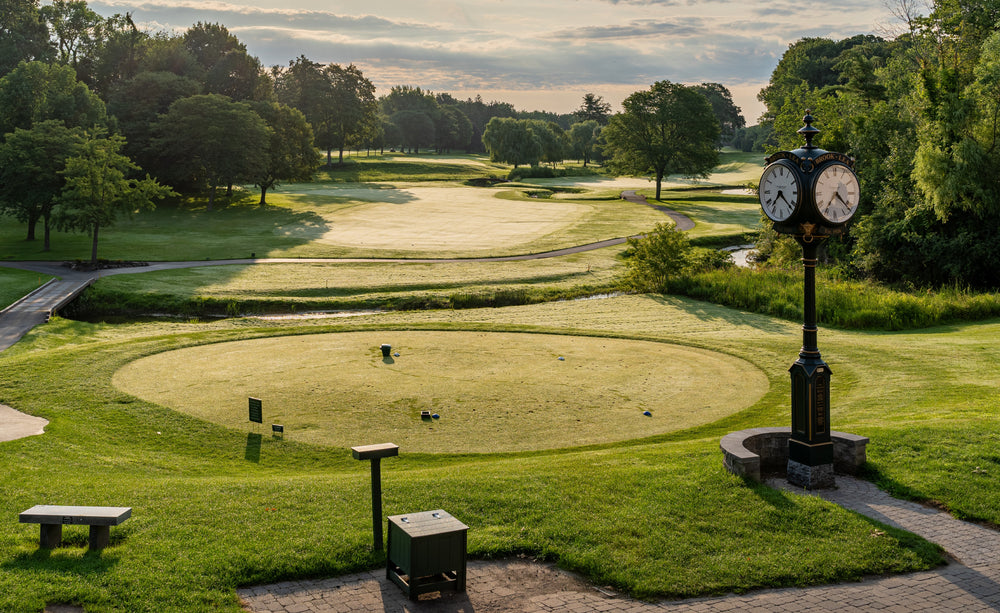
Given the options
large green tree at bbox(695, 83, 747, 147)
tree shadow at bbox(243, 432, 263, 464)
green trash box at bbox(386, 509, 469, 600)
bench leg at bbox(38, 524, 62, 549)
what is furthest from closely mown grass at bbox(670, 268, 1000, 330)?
large green tree at bbox(695, 83, 747, 147)

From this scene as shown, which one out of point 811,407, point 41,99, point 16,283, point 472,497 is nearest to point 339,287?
point 16,283

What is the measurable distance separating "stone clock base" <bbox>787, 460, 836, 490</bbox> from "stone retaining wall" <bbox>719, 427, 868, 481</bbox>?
0.53 m

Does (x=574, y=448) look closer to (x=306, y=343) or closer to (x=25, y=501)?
(x=25, y=501)

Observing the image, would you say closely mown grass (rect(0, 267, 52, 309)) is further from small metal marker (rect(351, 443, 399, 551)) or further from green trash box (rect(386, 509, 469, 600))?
green trash box (rect(386, 509, 469, 600))

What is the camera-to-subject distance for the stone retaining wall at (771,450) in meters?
11.1

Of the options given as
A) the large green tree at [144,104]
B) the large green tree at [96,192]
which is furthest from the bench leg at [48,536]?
the large green tree at [144,104]

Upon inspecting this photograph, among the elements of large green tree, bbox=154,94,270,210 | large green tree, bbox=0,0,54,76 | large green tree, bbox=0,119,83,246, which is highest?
large green tree, bbox=0,0,54,76

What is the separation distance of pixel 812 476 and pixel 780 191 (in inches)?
165

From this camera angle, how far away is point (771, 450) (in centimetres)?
1211

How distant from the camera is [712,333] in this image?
2898cm

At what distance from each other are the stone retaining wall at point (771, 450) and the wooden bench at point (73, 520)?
817 centimetres

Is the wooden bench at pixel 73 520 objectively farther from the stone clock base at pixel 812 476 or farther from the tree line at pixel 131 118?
the tree line at pixel 131 118

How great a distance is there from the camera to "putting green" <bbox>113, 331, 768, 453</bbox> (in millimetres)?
14797

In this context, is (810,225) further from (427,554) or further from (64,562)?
(64,562)
